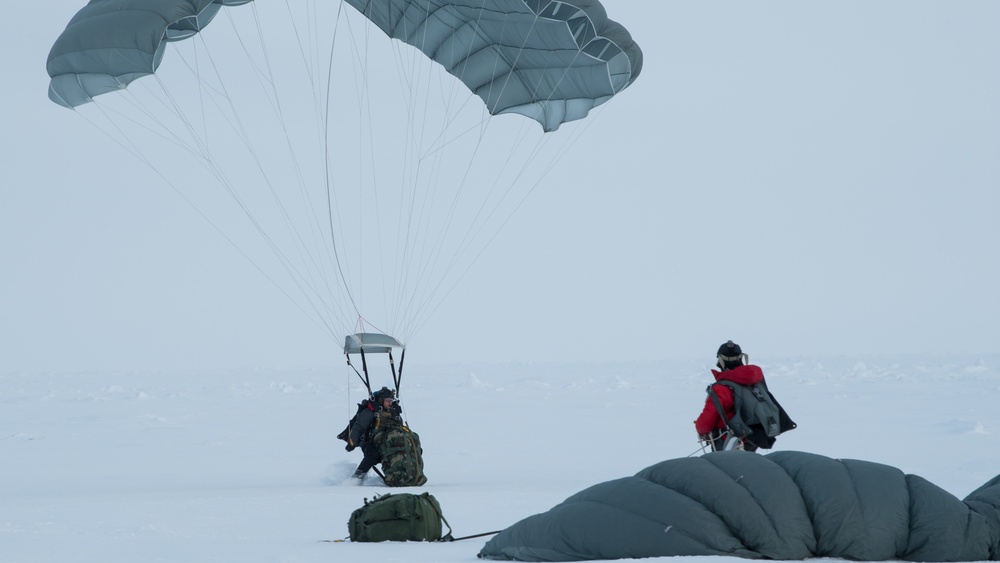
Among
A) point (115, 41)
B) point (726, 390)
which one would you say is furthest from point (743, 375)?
point (115, 41)

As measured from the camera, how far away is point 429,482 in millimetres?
8602

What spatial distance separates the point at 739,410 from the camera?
5.95 meters

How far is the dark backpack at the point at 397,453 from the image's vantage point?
316 inches

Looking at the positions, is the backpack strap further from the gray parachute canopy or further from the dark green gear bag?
the gray parachute canopy

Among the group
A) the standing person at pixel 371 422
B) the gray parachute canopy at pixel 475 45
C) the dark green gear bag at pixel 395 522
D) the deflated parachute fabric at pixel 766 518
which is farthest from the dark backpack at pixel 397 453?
the deflated parachute fabric at pixel 766 518

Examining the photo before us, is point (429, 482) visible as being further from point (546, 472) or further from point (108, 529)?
point (108, 529)

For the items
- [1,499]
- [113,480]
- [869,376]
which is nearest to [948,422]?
[113,480]

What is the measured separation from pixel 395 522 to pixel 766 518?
1.89m

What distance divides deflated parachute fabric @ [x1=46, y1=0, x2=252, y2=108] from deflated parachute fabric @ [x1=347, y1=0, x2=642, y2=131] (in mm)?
1881

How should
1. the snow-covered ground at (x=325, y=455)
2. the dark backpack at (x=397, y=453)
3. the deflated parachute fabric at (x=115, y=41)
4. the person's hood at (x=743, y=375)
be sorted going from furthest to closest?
the dark backpack at (x=397, y=453) < the deflated parachute fabric at (x=115, y=41) < the person's hood at (x=743, y=375) < the snow-covered ground at (x=325, y=455)

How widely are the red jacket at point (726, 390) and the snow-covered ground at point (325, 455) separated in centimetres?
54

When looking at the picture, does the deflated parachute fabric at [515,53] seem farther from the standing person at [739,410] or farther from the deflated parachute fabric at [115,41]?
the standing person at [739,410]

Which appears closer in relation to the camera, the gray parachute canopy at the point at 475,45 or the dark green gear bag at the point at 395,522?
the dark green gear bag at the point at 395,522

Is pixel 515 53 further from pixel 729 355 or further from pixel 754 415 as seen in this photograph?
pixel 754 415
